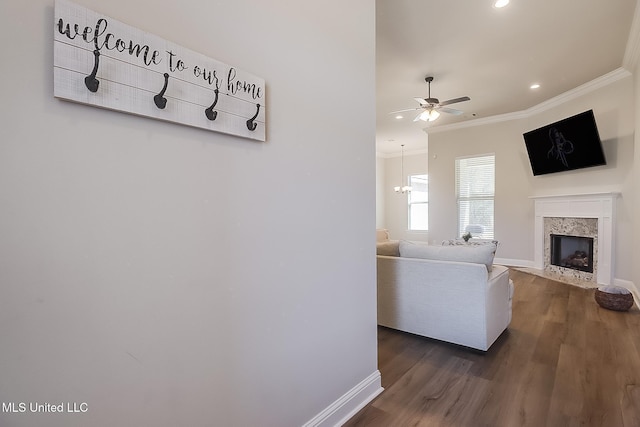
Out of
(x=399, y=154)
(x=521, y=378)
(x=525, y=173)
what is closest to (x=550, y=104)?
(x=525, y=173)

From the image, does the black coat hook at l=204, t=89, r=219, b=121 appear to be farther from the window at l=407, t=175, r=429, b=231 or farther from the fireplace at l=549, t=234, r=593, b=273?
the window at l=407, t=175, r=429, b=231

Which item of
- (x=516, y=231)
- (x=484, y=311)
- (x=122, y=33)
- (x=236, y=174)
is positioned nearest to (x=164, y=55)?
(x=122, y=33)

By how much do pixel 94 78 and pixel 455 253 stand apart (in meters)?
2.56

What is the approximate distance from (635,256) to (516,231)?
219 cm

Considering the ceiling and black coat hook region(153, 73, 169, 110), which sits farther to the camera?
the ceiling

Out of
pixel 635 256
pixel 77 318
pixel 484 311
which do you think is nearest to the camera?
pixel 77 318

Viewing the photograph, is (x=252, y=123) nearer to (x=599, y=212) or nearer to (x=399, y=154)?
(x=599, y=212)

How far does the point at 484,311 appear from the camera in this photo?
2.41 metres

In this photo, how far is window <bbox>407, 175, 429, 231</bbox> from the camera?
9391 mm

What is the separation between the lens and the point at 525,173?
19.3 feet

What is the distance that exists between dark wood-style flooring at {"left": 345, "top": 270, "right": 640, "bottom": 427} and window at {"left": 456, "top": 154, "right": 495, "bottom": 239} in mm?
3422

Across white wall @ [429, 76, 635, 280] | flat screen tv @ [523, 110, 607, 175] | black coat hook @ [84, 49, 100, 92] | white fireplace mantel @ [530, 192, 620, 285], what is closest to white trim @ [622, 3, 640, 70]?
white wall @ [429, 76, 635, 280]

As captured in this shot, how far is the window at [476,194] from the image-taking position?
6465mm

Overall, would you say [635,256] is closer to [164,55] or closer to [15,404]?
[164,55]
